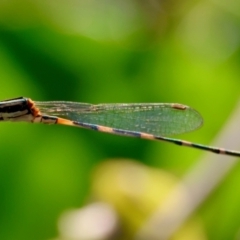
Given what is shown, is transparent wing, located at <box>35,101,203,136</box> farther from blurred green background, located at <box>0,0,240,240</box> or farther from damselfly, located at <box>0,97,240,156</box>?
blurred green background, located at <box>0,0,240,240</box>

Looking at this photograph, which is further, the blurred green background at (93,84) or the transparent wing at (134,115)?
the blurred green background at (93,84)

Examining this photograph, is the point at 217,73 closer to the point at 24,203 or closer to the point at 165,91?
the point at 165,91

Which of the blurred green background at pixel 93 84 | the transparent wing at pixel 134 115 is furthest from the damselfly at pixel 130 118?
the blurred green background at pixel 93 84

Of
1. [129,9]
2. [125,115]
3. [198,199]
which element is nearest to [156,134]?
[125,115]

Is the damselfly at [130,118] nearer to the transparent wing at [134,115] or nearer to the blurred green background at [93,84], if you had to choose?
the transparent wing at [134,115]

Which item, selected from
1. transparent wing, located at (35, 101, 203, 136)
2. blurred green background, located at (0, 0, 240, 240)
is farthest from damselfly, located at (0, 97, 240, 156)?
blurred green background, located at (0, 0, 240, 240)

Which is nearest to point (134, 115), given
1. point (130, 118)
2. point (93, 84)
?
point (130, 118)
